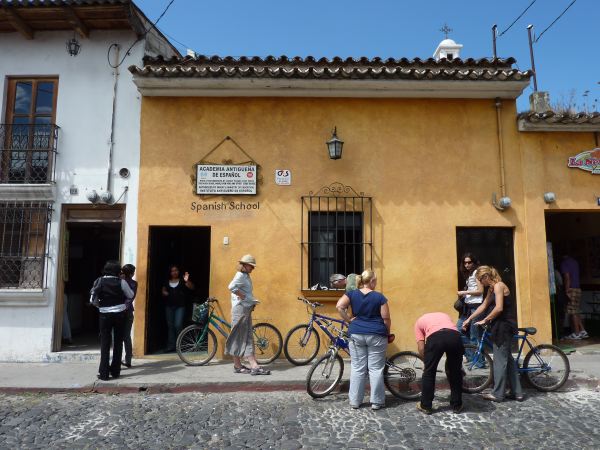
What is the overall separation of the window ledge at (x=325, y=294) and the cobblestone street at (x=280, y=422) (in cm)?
199

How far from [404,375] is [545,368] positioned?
1.96m

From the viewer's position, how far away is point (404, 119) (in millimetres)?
8180

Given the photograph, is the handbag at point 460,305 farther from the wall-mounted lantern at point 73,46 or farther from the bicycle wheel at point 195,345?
the wall-mounted lantern at point 73,46

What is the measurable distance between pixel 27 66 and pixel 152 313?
503 centimetres

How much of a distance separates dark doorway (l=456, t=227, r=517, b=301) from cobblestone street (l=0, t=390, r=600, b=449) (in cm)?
251

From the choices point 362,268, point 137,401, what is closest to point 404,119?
point 362,268

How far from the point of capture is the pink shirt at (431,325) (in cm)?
529

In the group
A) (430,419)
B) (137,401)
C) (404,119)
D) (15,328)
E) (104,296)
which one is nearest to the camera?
(430,419)

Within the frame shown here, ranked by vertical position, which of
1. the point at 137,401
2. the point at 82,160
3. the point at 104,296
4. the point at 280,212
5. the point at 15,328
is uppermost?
the point at 82,160

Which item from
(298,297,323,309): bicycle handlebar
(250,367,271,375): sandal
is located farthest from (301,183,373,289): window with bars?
(250,367,271,375): sandal

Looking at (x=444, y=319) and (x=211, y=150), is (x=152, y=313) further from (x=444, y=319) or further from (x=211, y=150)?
(x=444, y=319)

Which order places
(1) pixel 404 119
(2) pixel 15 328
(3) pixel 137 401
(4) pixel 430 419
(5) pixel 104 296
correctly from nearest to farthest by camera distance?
(4) pixel 430 419
(3) pixel 137 401
(5) pixel 104 296
(2) pixel 15 328
(1) pixel 404 119

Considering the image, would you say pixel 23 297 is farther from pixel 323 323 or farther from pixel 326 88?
pixel 326 88

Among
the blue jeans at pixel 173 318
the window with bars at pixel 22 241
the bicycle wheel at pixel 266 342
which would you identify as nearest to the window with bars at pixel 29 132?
the window with bars at pixel 22 241
